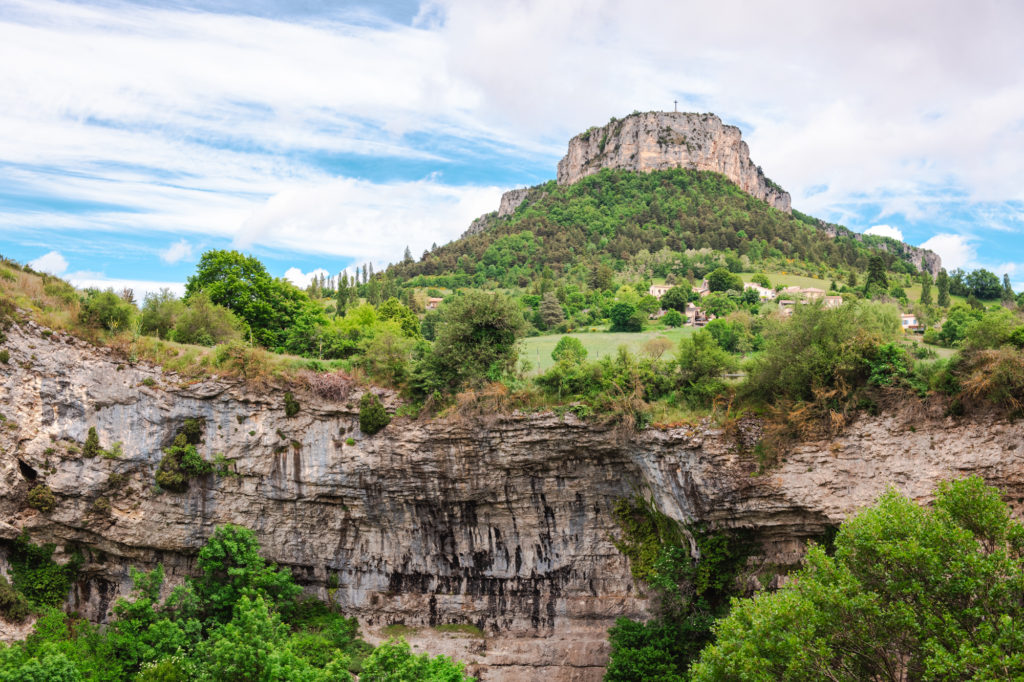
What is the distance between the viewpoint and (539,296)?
2436 inches

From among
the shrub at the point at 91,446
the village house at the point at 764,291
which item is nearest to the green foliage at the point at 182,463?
the shrub at the point at 91,446

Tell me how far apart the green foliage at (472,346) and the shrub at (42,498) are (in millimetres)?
14550

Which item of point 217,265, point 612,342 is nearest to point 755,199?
point 612,342

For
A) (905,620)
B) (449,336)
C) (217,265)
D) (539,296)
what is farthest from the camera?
(539,296)

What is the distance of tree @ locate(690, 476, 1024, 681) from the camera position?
482 inches

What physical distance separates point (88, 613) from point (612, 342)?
2890 cm

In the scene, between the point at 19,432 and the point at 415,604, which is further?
the point at 415,604

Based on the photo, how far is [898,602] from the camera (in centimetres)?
1277

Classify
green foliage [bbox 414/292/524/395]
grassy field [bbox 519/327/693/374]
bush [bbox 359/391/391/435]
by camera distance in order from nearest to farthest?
bush [bbox 359/391/391/435], green foliage [bbox 414/292/524/395], grassy field [bbox 519/327/693/374]

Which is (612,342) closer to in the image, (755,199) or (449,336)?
(449,336)

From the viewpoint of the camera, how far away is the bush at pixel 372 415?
25.5 m

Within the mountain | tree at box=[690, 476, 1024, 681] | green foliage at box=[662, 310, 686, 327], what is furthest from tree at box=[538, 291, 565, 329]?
tree at box=[690, 476, 1024, 681]

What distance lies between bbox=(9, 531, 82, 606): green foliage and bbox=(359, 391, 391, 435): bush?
12851 millimetres

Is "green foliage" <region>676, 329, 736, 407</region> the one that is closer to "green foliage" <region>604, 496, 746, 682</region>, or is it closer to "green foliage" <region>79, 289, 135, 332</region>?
"green foliage" <region>604, 496, 746, 682</region>
